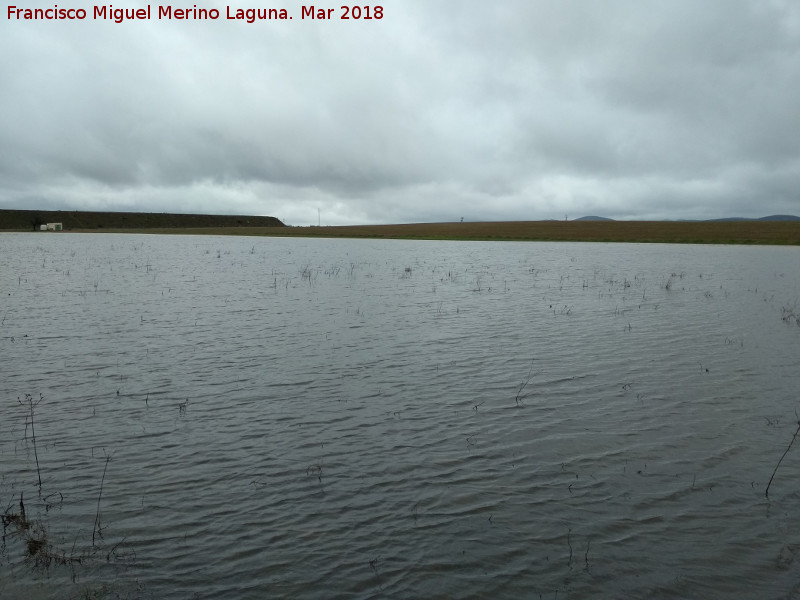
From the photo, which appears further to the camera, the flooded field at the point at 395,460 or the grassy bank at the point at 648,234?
the grassy bank at the point at 648,234

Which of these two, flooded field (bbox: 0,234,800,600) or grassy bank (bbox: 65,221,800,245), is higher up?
grassy bank (bbox: 65,221,800,245)

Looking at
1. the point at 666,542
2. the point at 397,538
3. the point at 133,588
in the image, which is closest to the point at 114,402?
the point at 133,588

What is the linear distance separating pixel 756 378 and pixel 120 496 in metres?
14.3

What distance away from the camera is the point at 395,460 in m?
9.80

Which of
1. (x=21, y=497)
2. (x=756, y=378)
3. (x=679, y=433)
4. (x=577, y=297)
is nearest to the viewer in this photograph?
(x=21, y=497)

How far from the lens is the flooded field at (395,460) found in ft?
22.3

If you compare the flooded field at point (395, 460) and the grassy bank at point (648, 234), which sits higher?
the grassy bank at point (648, 234)

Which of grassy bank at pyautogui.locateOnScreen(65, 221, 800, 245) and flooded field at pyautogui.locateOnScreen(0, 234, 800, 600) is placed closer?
flooded field at pyautogui.locateOnScreen(0, 234, 800, 600)

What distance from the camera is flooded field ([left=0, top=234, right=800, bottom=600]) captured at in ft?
22.3

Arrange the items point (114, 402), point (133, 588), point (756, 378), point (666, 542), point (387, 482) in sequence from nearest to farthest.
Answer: point (133, 588) < point (666, 542) < point (387, 482) < point (114, 402) < point (756, 378)

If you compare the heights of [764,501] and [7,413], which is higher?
[7,413]

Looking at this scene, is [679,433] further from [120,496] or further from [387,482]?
[120,496]

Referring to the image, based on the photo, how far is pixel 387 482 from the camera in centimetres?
900

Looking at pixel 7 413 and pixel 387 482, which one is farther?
pixel 7 413
